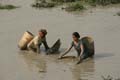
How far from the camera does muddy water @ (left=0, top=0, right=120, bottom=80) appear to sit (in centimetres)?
1178

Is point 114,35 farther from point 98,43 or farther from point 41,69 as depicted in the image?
point 41,69

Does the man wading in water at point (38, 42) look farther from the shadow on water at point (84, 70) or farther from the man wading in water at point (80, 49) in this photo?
the shadow on water at point (84, 70)

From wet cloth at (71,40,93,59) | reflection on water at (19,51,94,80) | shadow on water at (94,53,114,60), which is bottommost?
reflection on water at (19,51,94,80)

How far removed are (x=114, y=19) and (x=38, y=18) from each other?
3.46 meters

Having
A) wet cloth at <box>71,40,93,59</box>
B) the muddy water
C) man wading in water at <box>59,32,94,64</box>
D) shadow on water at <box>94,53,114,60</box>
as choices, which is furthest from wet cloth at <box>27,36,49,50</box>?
shadow on water at <box>94,53,114,60</box>

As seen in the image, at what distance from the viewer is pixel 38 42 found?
45.8ft

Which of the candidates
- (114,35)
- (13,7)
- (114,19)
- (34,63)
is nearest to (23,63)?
(34,63)

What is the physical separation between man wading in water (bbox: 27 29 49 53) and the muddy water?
0.19 metres

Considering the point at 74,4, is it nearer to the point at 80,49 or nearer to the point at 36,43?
the point at 36,43

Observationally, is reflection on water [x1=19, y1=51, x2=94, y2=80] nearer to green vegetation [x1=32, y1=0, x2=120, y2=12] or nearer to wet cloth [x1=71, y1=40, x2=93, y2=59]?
wet cloth [x1=71, y1=40, x2=93, y2=59]

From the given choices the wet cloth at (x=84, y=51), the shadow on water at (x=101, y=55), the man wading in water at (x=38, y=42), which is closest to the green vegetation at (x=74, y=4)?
the man wading in water at (x=38, y=42)

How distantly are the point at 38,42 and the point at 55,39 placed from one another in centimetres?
173

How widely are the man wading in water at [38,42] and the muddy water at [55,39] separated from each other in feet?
0.61

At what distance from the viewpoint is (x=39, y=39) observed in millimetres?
13922
